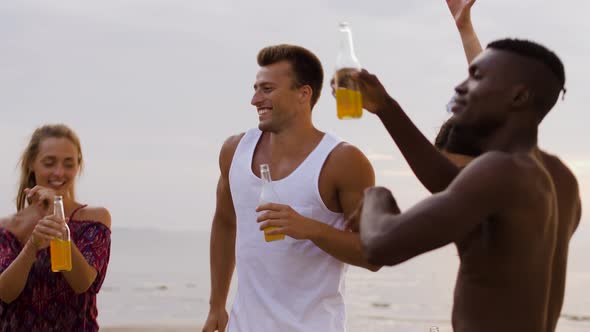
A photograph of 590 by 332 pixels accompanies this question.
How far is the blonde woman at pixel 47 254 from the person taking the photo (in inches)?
211

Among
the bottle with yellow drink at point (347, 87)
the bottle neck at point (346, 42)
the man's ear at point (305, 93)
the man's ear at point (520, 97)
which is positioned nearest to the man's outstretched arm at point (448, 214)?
the man's ear at point (520, 97)

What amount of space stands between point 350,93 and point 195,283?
107 feet

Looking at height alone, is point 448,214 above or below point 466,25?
below

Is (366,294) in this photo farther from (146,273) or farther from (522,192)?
(522,192)

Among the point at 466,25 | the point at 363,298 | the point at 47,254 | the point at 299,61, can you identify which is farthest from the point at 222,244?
the point at 363,298

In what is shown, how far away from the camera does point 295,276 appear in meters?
5.20

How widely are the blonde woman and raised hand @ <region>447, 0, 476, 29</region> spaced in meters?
2.30

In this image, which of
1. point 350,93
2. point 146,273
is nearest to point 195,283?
point 146,273

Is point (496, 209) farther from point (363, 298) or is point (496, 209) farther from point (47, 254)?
point (363, 298)

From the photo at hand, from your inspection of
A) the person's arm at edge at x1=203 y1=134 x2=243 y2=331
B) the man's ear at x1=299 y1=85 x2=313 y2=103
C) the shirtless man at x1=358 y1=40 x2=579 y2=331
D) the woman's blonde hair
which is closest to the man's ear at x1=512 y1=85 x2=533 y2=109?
the shirtless man at x1=358 y1=40 x2=579 y2=331

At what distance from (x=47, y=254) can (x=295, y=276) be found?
4.71 feet

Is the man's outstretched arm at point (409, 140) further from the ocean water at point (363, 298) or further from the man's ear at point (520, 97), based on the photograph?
the ocean water at point (363, 298)

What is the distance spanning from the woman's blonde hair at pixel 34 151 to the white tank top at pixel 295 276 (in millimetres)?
1220

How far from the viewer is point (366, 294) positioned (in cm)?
2998
